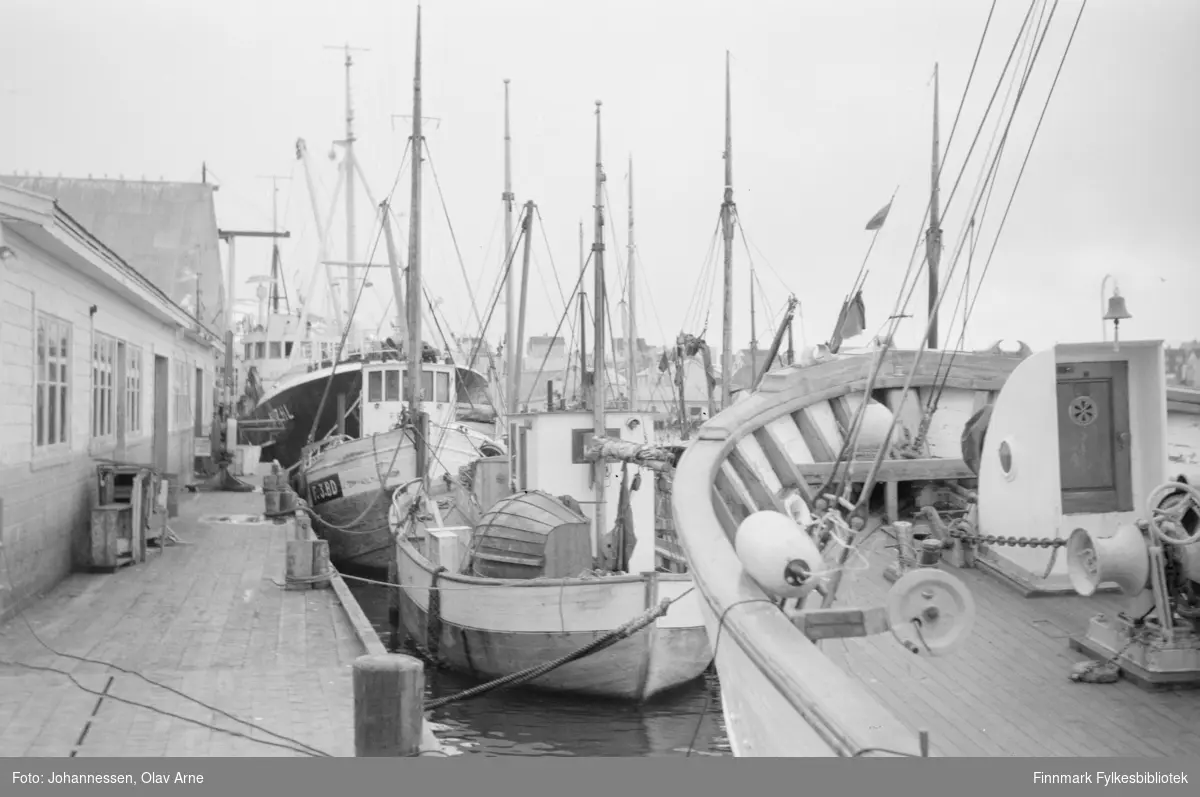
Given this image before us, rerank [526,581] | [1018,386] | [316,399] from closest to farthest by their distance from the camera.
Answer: [1018,386] → [526,581] → [316,399]

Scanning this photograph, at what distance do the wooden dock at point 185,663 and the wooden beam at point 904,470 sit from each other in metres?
3.48

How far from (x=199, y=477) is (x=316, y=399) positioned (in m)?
4.93

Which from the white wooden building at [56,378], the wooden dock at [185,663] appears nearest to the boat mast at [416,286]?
the white wooden building at [56,378]

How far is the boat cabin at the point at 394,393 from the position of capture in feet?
71.8

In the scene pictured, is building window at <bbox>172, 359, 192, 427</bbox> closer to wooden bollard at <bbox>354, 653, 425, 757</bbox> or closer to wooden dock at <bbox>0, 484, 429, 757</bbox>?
wooden dock at <bbox>0, 484, 429, 757</bbox>

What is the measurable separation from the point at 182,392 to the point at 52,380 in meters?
11.0

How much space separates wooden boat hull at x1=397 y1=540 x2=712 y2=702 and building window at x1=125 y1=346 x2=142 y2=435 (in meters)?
5.85

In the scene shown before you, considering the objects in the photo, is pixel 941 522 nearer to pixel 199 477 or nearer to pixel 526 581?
pixel 526 581

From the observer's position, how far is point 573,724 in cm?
1020

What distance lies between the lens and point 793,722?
364cm

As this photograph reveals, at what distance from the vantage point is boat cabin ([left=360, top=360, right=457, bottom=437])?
2188 centimetres

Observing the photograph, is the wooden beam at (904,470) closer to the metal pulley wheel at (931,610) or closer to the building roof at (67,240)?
the metal pulley wheel at (931,610)

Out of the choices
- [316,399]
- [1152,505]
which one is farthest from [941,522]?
[316,399]

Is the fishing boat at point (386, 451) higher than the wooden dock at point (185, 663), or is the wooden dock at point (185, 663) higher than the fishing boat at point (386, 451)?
the fishing boat at point (386, 451)
